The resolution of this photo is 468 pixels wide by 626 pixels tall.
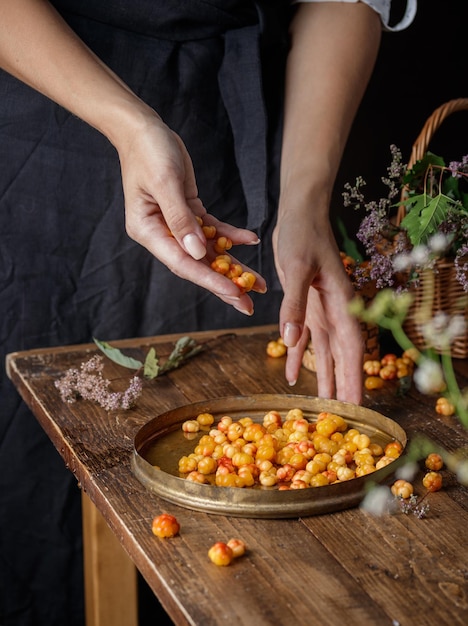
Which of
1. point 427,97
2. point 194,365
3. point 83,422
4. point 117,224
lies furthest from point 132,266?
point 427,97

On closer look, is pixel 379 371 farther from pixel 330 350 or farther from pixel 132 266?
pixel 132 266

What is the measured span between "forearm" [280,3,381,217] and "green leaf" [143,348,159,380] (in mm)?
404

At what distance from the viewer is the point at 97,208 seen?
2.05 meters

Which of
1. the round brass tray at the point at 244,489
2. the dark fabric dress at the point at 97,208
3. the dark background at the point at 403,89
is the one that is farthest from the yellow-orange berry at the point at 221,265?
the dark background at the point at 403,89

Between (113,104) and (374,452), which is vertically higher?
(113,104)

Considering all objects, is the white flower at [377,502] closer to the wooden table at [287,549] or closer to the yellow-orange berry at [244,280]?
the wooden table at [287,549]

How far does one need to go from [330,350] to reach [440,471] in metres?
0.38

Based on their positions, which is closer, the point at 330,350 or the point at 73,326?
the point at 330,350

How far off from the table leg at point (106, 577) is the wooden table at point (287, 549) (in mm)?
331

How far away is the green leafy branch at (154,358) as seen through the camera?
170 cm

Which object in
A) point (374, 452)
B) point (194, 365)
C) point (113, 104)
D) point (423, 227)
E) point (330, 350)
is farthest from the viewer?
point (194, 365)

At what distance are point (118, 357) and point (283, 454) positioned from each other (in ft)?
1.88

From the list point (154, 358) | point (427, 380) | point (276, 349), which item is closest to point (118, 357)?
point (154, 358)

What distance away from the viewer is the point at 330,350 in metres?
1.60
